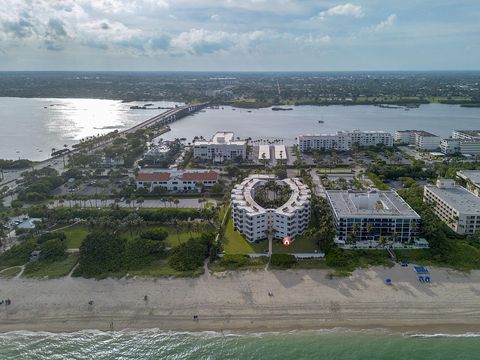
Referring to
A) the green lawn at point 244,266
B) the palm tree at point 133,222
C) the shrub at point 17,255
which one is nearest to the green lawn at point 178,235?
the palm tree at point 133,222

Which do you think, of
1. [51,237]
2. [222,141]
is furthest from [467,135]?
[51,237]

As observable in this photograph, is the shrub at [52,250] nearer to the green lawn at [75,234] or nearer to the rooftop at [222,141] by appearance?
the green lawn at [75,234]

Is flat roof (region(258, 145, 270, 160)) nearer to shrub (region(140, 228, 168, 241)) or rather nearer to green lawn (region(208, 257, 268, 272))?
shrub (region(140, 228, 168, 241))

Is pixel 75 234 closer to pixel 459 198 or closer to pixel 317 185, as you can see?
pixel 317 185

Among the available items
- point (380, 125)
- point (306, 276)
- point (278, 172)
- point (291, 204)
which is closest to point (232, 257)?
point (306, 276)

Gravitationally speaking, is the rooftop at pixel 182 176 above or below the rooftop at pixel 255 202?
below

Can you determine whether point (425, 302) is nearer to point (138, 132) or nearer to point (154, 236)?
point (154, 236)
